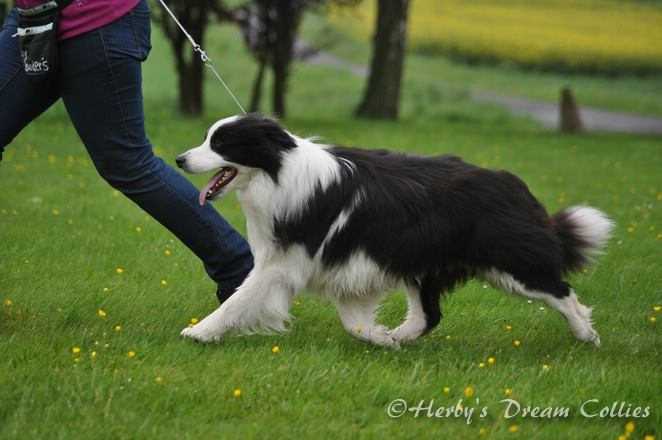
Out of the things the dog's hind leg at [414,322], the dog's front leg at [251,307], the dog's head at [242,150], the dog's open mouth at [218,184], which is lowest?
the dog's hind leg at [414,322]

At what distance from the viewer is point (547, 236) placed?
17.2 ft

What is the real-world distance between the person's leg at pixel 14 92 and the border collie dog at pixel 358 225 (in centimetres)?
82

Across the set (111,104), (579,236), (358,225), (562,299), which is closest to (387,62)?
(579,236)

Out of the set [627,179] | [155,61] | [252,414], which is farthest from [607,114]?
[252,414]

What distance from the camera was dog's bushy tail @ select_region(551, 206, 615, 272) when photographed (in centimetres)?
552

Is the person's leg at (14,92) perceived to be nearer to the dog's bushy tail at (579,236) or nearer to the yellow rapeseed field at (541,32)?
the dog's bushy tail at (579,236)

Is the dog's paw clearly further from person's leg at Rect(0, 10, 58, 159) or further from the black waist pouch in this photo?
the black waist pouch

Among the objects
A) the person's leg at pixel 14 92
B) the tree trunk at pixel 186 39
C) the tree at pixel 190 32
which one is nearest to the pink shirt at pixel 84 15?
the person's leg at pixel 14 92

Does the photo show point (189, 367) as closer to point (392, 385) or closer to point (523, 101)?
point (392, 385)

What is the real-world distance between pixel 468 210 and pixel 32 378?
2340 mm

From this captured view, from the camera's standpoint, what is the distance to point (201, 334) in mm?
5105

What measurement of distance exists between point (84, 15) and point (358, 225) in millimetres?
1730

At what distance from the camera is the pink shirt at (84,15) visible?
15.6 feet

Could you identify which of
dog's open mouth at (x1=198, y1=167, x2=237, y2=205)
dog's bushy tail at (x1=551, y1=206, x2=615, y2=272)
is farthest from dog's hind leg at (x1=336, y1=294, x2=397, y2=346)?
dog's bushy tail at (x1=551, y1=206, x2=615, y2=272)
